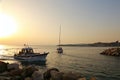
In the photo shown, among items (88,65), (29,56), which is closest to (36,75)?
(88,65)

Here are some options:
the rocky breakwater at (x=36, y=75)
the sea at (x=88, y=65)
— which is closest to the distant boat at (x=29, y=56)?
the sea at (x=88, y=65)

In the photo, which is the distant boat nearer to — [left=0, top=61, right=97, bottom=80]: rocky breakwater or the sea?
the sea

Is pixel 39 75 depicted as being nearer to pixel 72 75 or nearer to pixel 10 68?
pixel 72 75

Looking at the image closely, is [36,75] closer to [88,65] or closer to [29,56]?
[88,65]

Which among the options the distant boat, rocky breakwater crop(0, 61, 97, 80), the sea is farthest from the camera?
the distant boat

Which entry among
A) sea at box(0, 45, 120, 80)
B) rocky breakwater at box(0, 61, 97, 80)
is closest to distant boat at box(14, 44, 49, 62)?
sea at box(0, 45, 120, 80)

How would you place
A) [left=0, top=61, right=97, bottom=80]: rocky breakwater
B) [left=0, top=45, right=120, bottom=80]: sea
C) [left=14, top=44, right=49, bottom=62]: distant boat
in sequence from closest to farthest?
[left=0, top=61, right=97, bottom=80]: rocky breakwater → [left=0, top=45, right=120, bottom=80]: sea → [left=14, top=44, right=49, bottom=62]: distant boat

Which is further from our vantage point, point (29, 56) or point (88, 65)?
point (29, 56)

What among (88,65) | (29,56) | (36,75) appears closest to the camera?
(36,75)

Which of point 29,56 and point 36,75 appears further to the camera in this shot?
point 29,56

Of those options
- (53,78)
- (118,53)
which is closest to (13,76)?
(53,78)

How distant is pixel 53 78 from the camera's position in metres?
18.0

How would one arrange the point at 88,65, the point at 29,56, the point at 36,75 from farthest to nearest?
the point at 29,56 < the point at 88,65 < the point at 36,75

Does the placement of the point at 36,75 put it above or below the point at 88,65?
above
